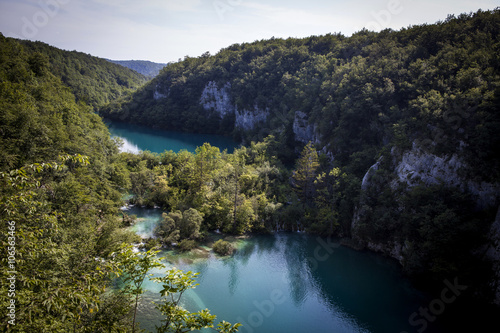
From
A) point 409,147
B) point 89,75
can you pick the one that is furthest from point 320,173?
point 89,75

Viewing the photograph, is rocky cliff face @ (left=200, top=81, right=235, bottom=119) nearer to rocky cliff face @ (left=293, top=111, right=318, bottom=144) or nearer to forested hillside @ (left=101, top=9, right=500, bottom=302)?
forested hillside @ (left=101, top=9, right=500, bottom=302)

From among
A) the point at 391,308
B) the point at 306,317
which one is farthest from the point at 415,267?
the point at 306,317

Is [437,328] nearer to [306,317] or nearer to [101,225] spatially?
[306,317]

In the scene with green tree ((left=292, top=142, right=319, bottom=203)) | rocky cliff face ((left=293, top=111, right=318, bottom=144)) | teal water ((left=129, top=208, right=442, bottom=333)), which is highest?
rocky cliff face ((left=293, top=111, right=318, bottom=144))

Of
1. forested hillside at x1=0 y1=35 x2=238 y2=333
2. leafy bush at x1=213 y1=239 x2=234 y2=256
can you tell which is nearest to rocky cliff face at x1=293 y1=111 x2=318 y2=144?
leafy bush at x1=213 y1=239 x2=234 y2=256

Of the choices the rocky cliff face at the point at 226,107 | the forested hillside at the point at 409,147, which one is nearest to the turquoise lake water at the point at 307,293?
the forested hillside at the point at 409,147
